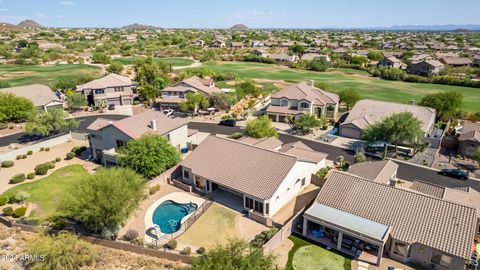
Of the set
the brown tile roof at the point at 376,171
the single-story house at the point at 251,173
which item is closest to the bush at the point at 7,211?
the single-story house at the point at 251,173

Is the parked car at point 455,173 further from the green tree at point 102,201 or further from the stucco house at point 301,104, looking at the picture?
the green tree at point 102,201

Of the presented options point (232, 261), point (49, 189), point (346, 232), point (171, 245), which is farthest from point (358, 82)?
point (232, 261)

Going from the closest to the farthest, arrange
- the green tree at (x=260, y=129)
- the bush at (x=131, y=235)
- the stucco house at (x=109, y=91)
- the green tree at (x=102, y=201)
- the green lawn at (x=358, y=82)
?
the green tree at (x=102, y=201) → the bush at (x=131, y=235) → the green tree at (x=260, y=129) → the stucco house at (x=109, y=91) → the green lawn at (x=358, y=82)

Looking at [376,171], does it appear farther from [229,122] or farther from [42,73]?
[42,73]

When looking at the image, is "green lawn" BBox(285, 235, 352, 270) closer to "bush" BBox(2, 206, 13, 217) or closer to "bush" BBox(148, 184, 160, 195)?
"bush" BBox(148, 184, 160, 195)

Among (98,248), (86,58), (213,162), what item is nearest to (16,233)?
(98,248)

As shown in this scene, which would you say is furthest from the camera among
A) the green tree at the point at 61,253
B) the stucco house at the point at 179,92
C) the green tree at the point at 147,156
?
the stucco house at the point at 179,92

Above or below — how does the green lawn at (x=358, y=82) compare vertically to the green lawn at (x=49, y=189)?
above
